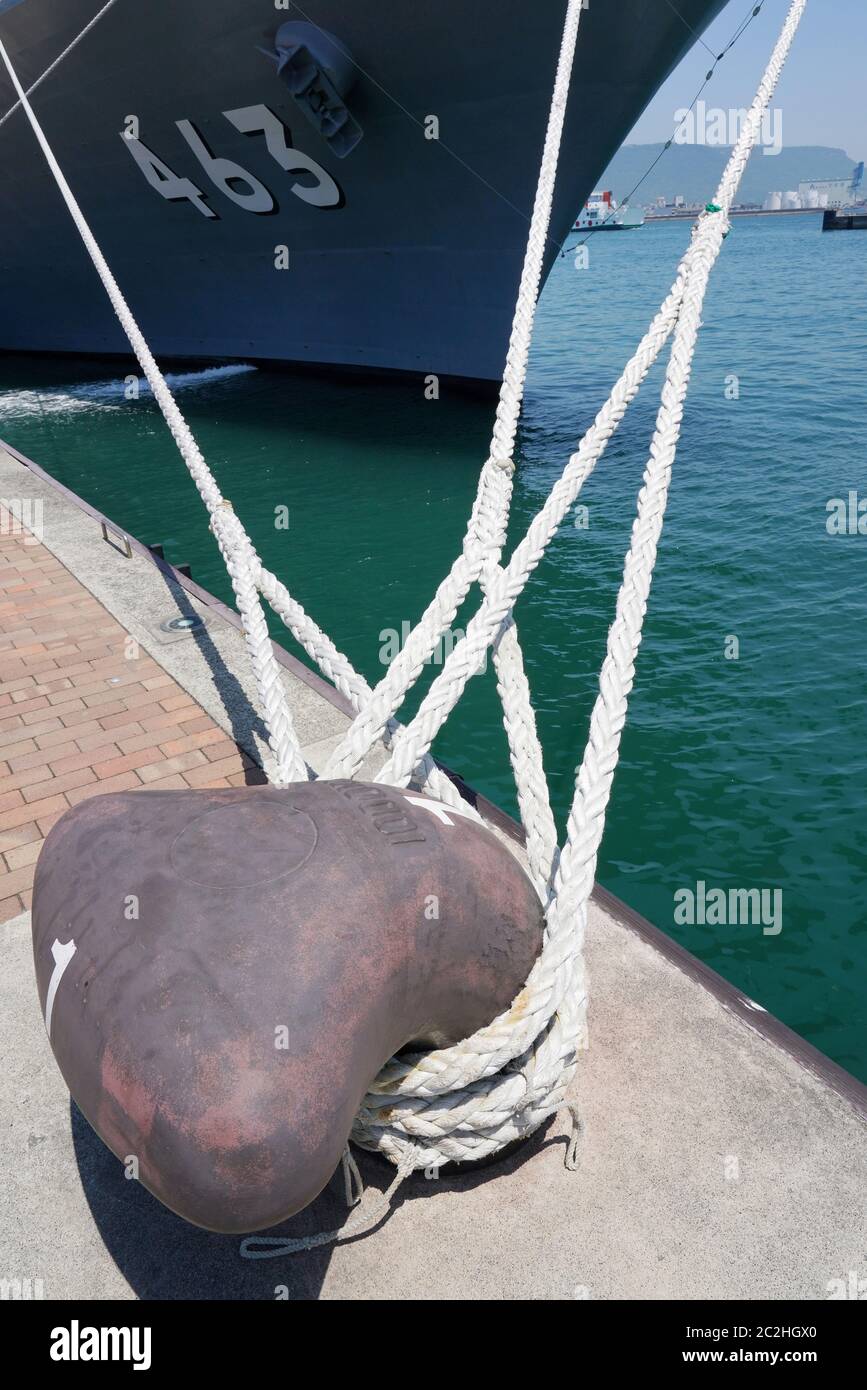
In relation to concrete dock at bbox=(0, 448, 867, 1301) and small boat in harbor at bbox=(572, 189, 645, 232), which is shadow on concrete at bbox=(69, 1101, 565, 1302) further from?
small boat in harbor at bbox=(572, 189, 645, 232)

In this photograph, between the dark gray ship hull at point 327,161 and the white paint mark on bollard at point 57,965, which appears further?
the dark gray ship hull at point 327,161

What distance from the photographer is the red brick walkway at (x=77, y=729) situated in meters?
4.30

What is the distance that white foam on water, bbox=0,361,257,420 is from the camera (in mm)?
16297

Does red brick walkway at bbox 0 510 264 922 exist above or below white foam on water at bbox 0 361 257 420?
below

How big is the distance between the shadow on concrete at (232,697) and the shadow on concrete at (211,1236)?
196cm

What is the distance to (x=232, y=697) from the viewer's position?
508cm

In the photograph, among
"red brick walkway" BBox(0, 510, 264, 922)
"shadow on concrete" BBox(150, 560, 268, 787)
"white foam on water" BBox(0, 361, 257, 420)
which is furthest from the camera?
"white foam on water" BBox(0, 361, 257, 420)

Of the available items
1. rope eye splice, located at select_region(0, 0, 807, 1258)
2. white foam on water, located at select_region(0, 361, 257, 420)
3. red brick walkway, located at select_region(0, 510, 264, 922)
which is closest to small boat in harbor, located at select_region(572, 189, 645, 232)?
white foam on water, located at select_region(0, 361, 257, 420)

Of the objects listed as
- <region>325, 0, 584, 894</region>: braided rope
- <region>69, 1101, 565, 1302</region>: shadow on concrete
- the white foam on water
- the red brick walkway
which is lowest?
<region>69, 1101, 565, 1302</region>: shadow on concrete

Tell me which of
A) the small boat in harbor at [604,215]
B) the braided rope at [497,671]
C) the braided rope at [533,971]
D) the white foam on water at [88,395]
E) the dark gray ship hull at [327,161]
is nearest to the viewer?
the braided rope at [533,971]

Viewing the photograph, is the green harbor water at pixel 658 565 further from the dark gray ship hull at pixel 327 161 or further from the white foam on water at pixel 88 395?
the dark gray ship hull at pixel 327 161

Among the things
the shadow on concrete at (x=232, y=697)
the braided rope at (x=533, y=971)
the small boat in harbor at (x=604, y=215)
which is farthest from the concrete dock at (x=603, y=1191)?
the small boat in harbor at (x=604, y=215)

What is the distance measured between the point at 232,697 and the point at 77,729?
83 centimetres

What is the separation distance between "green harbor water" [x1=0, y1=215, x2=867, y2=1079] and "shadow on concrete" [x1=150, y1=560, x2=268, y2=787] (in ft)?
5.15
